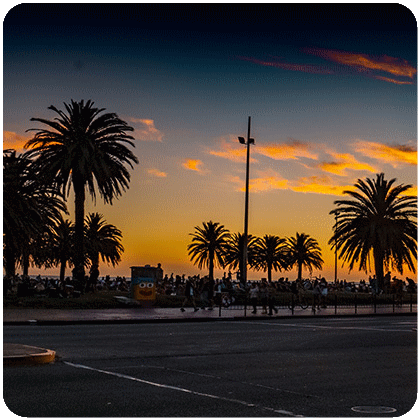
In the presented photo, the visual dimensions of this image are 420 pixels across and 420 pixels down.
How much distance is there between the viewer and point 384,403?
32.6 ft

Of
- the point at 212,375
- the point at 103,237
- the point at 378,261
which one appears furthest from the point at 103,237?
the point at 212,375

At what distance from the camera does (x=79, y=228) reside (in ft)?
142

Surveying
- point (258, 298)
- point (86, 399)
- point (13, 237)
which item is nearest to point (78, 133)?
point (258, 298)

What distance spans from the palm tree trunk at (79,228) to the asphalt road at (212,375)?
20.4m

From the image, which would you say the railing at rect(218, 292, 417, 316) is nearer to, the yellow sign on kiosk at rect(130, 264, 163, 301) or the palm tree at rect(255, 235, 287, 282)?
the yellow sign on kiosk at rect(130, 264, 163, 301)

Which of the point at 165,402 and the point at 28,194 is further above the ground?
the point at 28,194

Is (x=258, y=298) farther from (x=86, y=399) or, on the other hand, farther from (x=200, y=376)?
(x=86, y=399)

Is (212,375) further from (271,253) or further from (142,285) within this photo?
(271,253)

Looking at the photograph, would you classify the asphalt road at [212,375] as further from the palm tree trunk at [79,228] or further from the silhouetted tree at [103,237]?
the silhouetted tree at [103,237]

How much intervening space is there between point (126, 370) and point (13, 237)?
1056 centimetres

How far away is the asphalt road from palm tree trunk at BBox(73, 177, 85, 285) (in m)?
20.4

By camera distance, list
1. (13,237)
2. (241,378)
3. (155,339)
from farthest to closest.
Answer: (13,237), (155,339), (241,378)

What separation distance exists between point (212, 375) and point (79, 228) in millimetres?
31884

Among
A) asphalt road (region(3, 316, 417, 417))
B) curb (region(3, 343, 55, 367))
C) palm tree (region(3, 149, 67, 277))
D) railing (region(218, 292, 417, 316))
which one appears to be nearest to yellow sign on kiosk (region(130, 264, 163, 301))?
railing (region(218, 292, 417, 316))
